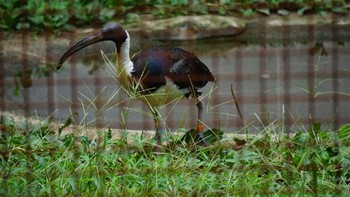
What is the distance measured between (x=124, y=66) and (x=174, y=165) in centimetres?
97

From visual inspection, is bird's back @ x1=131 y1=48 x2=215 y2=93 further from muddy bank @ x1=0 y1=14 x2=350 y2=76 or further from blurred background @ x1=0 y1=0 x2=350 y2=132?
muddy bank @ x1=0 y1=14 x2=350 y2=76

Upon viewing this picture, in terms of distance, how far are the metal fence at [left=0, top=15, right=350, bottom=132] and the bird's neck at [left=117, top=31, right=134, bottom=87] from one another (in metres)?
0.20

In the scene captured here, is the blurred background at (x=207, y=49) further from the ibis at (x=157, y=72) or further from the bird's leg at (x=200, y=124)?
the ibis at (x=157, y=72)

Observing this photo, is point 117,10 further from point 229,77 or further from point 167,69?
point 167,69

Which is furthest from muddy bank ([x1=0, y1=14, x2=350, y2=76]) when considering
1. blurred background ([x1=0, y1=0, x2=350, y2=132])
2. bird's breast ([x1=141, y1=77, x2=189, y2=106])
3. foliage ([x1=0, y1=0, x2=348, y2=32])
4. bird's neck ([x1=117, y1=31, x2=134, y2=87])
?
bird's breast ([x1=141, y1=77, x2=189, y2=106])

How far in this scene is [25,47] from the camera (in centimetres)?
820

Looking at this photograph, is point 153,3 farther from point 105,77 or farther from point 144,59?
point 144,59

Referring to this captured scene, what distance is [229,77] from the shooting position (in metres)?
7.37

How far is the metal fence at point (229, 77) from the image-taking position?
20.7 ft

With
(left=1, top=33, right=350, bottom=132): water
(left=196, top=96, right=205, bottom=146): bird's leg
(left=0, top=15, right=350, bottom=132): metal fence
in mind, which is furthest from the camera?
(left=0, top=15, right=350, bottom=132): metal fence

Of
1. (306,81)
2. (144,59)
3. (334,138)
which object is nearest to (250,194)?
(334,138)

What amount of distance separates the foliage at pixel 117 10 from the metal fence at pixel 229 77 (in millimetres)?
205

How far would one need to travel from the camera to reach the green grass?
427 cm

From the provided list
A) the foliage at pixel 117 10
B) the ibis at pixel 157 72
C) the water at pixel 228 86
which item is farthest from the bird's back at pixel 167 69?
the foliage at pixel 117 10
